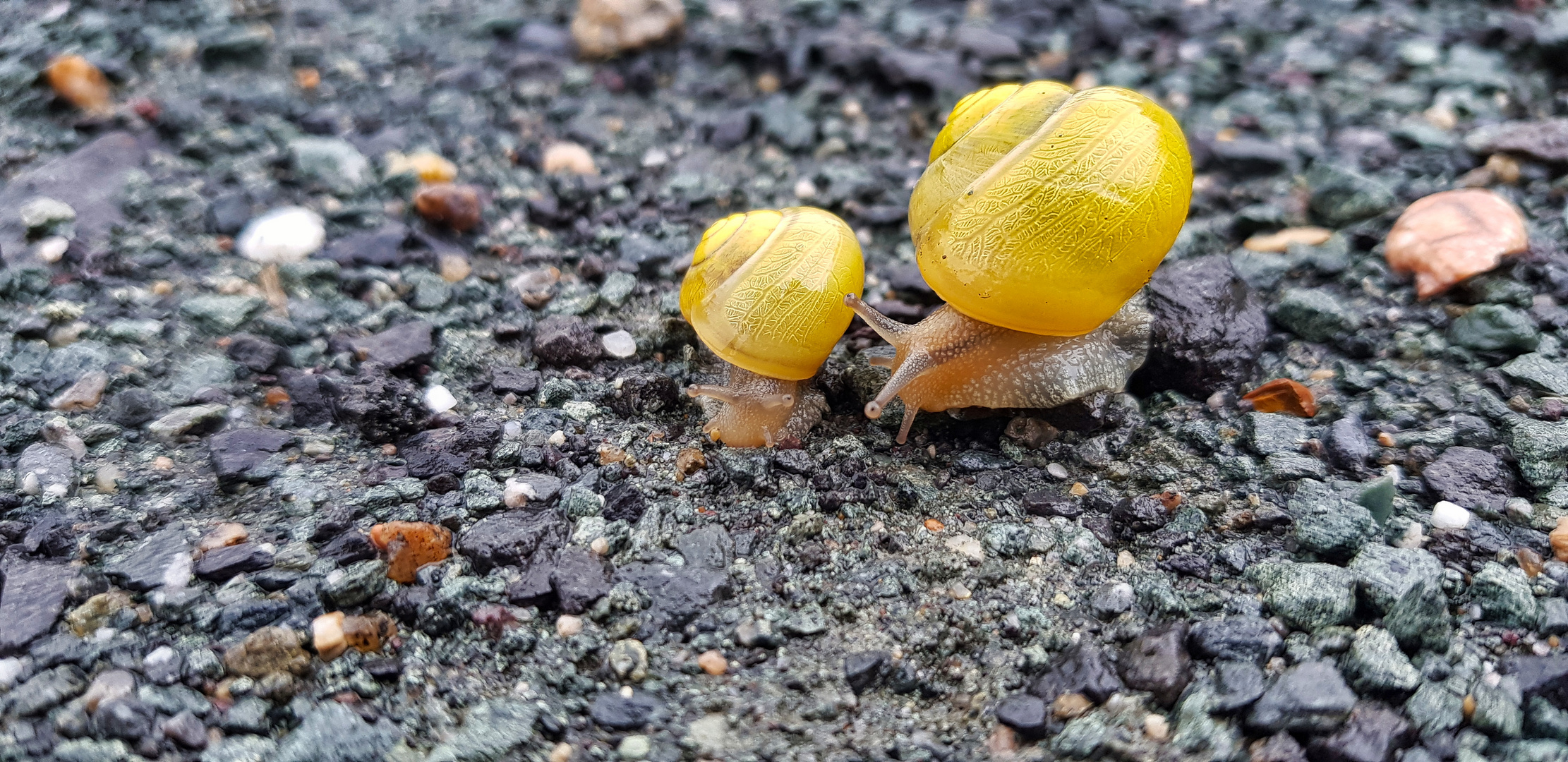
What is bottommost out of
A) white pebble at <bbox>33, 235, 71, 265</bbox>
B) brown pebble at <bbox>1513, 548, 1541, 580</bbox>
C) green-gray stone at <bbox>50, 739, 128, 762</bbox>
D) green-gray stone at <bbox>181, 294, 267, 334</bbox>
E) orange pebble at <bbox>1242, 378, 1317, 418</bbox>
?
orange pebble at <bbox>1242, 378, 1317, 418</bbox>

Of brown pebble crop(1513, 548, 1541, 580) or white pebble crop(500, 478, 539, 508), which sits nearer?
brown pebble crop(1513, 548, 1541, 580)

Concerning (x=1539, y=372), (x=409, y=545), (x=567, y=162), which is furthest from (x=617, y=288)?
(x=1539, y=372)

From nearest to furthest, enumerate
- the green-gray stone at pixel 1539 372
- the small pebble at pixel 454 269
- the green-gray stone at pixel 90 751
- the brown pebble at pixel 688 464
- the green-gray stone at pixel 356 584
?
the green-gray stone at pixel 90 751 < the green-gray stone at pixel 356 584 < the brown pebble at pixel 688 464 < the green-gray stone at pixel 1539 372 < the small pebble at pixel 454 269

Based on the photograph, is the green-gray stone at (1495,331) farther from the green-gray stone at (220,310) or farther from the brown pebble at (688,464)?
the green-gray stone at (220,310)

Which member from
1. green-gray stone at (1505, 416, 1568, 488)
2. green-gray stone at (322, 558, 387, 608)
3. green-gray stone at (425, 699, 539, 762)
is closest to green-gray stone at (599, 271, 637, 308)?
green-gray stone at (322, 558, 387, 608)

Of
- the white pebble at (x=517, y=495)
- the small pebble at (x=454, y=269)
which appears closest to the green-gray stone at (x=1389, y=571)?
the white pebble at (x=517, y=495)

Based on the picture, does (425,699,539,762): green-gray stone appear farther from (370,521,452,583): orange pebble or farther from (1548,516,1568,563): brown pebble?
(1548,516,1568,563): brown pebble
